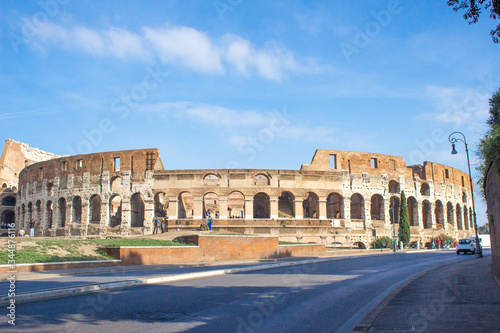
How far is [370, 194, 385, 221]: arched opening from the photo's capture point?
42.8 meters

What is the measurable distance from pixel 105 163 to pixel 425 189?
34550 mm

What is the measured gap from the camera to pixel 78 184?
42094mm

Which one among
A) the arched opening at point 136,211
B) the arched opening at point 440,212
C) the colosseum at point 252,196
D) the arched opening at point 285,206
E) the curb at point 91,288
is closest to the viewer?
the curb at point 91,288

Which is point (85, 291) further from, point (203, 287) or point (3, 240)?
point (3, 240)

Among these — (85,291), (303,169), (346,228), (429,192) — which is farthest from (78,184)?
(429,192)

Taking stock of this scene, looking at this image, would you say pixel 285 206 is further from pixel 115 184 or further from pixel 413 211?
pixel 115 184

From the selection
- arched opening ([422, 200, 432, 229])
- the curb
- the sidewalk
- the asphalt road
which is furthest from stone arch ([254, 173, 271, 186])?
the sidewalk

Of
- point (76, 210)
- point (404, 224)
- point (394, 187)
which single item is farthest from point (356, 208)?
point (76, 210)

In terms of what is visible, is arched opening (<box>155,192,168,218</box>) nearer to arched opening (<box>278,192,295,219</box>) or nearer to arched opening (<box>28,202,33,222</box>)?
arched opening (<box>278,192,295,219</box>)

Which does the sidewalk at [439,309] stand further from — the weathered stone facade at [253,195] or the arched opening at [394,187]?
the arched opening at [394,187]

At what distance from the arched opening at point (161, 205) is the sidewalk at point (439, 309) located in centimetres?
3337

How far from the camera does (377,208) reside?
46094 mm

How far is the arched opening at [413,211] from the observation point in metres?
44.7

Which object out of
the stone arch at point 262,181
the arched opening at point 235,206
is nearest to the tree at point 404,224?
the stone arch at point 262,181
